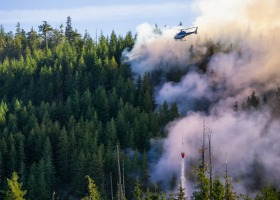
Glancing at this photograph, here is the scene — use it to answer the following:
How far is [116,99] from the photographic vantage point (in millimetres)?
132250

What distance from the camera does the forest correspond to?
9400 cm

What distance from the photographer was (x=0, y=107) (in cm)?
12888

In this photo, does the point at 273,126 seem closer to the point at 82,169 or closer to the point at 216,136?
the point at 216,136

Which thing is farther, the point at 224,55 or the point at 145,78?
the point at 224,55

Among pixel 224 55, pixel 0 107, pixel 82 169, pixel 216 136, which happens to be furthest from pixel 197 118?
pixel 0 107

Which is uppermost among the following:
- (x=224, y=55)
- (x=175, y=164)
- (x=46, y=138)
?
(x=224, y=55)

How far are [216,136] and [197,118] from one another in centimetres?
1128

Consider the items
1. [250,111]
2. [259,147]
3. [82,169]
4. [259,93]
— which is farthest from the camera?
[259,93]

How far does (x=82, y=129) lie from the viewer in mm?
110250

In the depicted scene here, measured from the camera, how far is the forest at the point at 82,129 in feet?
308

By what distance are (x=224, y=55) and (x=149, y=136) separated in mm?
59617

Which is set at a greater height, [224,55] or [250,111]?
[224,55]

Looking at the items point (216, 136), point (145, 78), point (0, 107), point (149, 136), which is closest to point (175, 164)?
point (149, 136)

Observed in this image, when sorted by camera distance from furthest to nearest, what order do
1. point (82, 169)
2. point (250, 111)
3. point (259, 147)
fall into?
point (250, 111)
point (259, 147)
point (82, 169)
